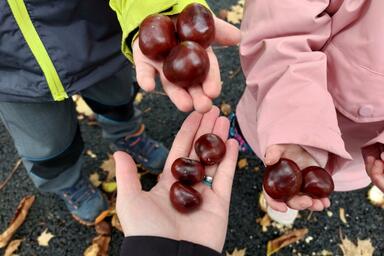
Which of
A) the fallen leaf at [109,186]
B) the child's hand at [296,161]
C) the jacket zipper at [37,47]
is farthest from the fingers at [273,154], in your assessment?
the fallen leaf at [109,186]

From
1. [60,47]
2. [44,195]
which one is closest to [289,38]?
[60,47]

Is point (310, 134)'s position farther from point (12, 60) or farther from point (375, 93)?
point (12, 60)

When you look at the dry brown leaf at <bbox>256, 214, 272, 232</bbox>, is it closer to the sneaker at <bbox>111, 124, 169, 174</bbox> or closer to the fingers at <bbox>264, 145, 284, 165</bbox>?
the sneaker at <bbox>111, 124, 169, 174</bbox>

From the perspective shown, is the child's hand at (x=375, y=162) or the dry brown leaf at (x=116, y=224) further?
the dry brown leaf at (x=116, y=224)

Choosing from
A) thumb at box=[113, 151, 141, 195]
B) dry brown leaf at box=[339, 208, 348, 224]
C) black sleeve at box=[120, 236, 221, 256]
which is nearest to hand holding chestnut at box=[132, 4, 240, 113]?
thumb at box=[113, 151, 141, 195]

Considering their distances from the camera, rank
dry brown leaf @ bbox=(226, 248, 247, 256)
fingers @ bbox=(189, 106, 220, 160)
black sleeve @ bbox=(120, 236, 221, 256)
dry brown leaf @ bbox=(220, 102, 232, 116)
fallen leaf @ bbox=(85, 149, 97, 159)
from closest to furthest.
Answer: black sleeve @ bbox=(120, 236, 221, 256) → fingers @ bbox=(189, 106, 220, 160) → dry brown leaf @ bbox=(226, 248, 247, 256) → fallen leaf @ bbox=(85, 149, 97, 159) → dry brown leaf @ bbox=(220, 102, 232, 116)

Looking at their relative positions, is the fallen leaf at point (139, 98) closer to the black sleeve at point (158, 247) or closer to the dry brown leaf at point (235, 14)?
the dry brown leaf at point (235, 14)
